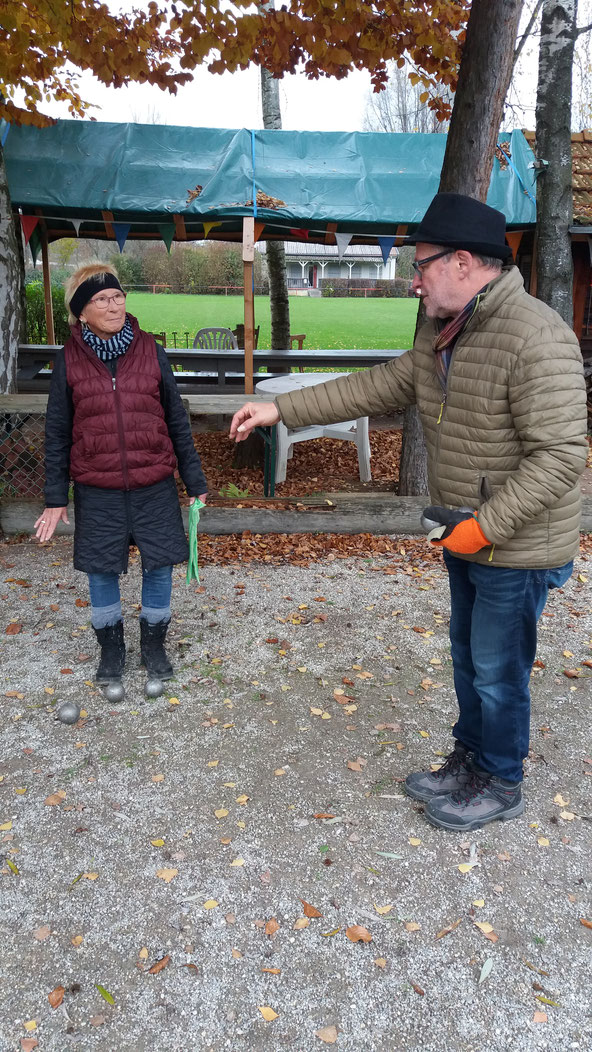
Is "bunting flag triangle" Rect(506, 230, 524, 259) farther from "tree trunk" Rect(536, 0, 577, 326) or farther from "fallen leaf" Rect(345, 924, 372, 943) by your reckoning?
"fallen leaf" Rect(345, 924, 372, 943)

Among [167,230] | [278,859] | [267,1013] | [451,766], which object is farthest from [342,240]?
[267,1013]

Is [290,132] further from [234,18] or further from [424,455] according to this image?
[424,455]

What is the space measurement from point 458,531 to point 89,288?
6.54 ft

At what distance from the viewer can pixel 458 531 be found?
2291 mm

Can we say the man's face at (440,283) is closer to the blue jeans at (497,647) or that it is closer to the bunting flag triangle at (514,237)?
the blue jeans at (497,647)

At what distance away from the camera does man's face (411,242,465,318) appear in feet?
7.63

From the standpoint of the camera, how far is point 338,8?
6.82m

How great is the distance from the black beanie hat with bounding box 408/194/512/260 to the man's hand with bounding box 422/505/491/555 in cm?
84

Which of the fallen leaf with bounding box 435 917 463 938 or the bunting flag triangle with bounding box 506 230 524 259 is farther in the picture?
the bunting flag triangle with bounding box 506 230 524 259

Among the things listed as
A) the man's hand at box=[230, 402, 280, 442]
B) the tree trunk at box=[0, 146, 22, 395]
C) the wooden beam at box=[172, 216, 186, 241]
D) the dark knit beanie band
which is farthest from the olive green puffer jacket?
the wooden beam at box=[172, 216, 186, 241]

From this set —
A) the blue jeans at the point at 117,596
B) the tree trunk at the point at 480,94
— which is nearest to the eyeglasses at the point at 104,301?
the blue jeans at the point at 117,596

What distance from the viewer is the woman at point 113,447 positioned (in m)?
3.29

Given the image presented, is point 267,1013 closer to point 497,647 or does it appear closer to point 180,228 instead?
point 497,647

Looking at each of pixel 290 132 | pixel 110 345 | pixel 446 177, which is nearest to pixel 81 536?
pixel 110 345
